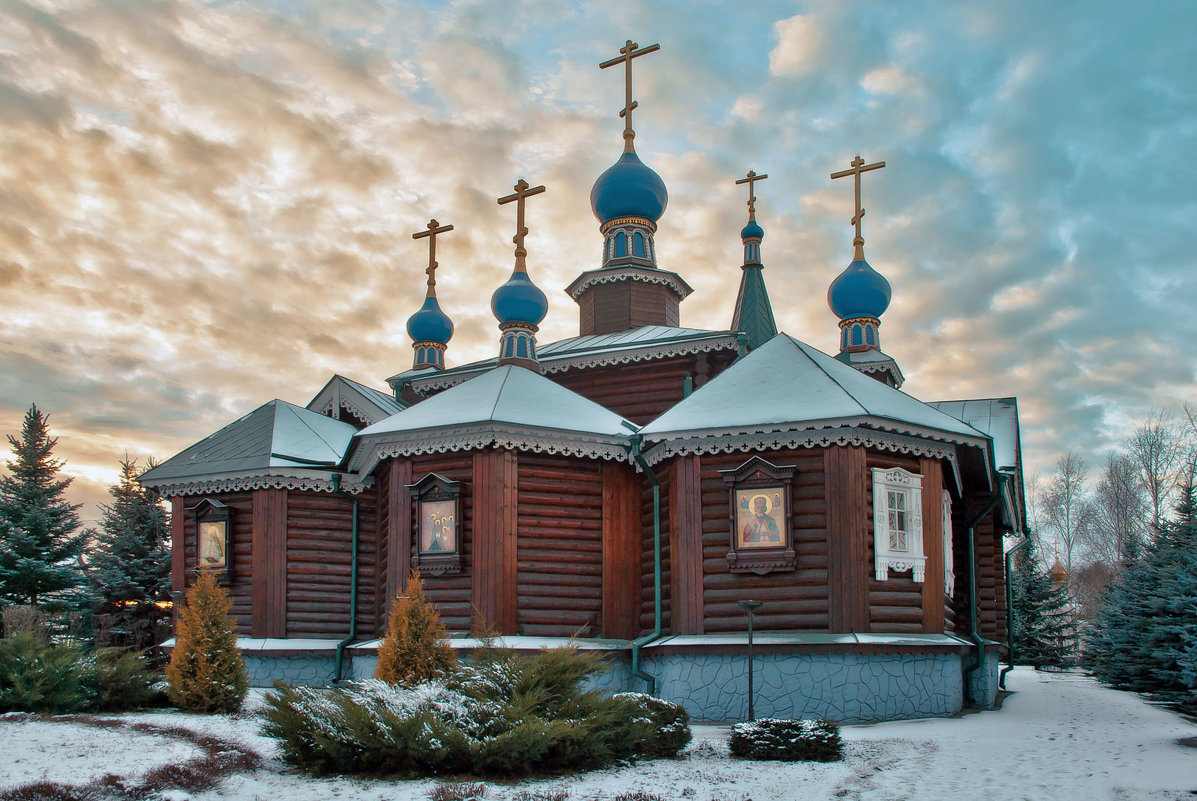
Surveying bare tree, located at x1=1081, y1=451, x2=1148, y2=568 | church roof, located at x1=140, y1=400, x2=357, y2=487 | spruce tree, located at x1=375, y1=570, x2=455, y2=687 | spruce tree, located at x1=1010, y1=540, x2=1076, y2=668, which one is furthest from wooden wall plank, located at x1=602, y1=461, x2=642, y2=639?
bare tree, located at x1=1081, y1=451, x2=1148, y2=568

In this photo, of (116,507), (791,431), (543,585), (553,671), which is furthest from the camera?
(116,507)

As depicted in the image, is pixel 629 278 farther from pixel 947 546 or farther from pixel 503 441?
pixel 947 546

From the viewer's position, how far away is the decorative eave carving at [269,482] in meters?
16.1

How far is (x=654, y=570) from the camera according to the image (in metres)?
13.9

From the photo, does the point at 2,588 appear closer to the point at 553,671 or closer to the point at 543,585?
the point at 543,585

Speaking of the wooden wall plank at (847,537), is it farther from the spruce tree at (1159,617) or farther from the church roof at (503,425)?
the spruce tree at (1159,617)

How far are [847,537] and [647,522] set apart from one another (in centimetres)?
305

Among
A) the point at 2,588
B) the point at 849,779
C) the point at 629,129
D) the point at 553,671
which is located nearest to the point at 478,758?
the point at 553,671

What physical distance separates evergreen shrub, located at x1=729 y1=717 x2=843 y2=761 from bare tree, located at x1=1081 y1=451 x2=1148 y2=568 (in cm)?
3198

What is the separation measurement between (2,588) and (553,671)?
60.1ft

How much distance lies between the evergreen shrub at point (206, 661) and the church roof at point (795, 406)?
5611 millimetres

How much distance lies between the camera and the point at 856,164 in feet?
70.2

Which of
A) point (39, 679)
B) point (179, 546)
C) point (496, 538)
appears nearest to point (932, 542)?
point (496, 538)

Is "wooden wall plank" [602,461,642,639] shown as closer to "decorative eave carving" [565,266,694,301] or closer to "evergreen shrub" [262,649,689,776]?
"evergreen shrub" [262,649,689,776]
